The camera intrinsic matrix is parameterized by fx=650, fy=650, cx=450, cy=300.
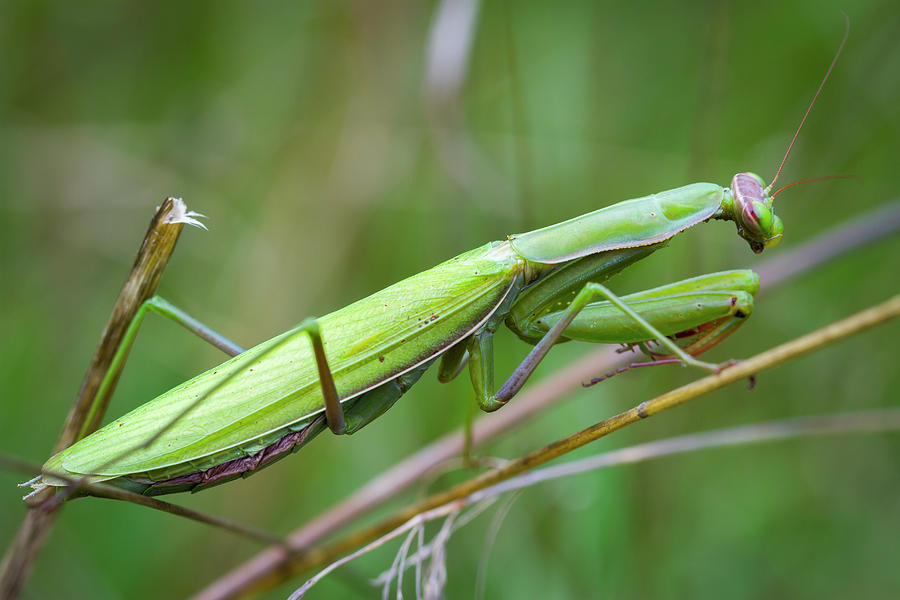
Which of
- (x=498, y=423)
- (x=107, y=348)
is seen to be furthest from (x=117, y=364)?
(x=498, y=423)

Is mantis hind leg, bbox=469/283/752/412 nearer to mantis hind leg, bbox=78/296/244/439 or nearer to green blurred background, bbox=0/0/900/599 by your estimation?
green blurred background, bbox=0/0/900/599

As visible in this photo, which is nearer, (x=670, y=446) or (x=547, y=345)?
(x=670, y=446)

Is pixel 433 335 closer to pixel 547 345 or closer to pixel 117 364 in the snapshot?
pixel 547 345

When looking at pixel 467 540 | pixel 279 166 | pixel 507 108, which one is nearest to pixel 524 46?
pixel 507 108

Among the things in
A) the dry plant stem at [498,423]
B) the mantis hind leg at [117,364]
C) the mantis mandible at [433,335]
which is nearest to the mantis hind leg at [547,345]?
the mantis mandible at [433,335]

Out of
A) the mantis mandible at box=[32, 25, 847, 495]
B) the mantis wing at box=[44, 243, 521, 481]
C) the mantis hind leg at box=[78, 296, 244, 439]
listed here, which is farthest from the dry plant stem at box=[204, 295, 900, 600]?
the mantis hind leg at box=[78, 296, 244, 439]

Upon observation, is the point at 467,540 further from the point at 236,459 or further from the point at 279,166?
the point at 279,166
